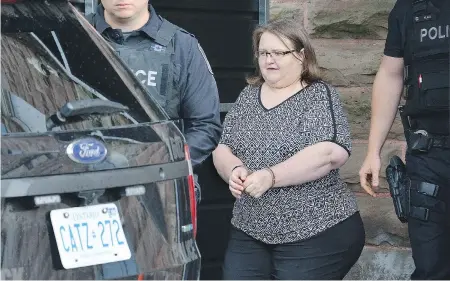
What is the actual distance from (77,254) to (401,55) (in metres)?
2.35

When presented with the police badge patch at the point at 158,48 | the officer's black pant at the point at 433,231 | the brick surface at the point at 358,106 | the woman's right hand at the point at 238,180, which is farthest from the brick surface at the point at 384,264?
the police badge patch at the point at 158,48

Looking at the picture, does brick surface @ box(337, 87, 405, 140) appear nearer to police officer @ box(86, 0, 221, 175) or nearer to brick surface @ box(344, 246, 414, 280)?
brick surface @ box(344, 246, 414, 280)

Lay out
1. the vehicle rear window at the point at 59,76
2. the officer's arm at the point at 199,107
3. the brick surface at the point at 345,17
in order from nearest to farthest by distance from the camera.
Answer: the vehicle rear window at the point at 59,76 < the officer's arm at the point at 199,107 < the brick surface at the point at 345,17

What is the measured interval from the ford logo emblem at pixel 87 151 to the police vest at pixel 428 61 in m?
1.95

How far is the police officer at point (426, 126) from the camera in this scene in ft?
16.0

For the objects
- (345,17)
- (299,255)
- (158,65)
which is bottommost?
(299,255)

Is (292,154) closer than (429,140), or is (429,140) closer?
(292,154)

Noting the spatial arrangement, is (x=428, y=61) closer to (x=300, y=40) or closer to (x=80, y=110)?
(x=300, y=40)

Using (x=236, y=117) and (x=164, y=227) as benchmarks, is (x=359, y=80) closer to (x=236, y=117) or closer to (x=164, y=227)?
(x=236, y=117)

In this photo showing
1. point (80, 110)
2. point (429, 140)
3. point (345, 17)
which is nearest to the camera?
point (80, 110)

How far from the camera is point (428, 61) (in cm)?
494

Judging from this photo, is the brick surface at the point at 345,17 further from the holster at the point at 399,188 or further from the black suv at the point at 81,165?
the black suv at the point at 81,165

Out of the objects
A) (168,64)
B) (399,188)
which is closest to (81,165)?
(168,64)

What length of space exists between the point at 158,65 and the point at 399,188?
1327 mm
